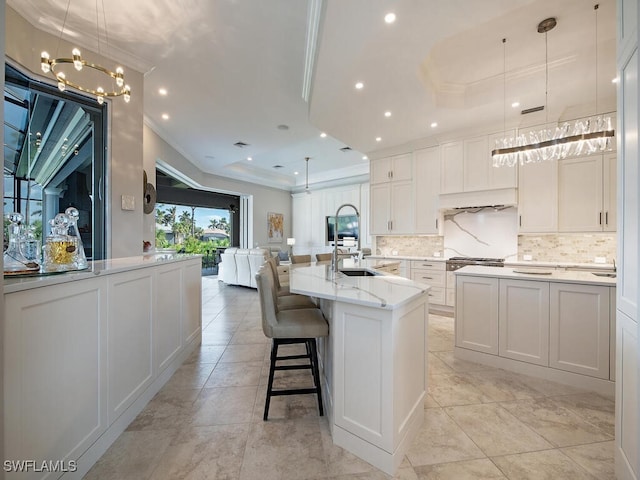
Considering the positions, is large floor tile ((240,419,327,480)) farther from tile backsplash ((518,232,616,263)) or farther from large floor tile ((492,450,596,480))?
tile backsplash ((518,232,616,263))

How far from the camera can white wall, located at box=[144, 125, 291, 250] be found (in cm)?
450

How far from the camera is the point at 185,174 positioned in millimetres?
6363

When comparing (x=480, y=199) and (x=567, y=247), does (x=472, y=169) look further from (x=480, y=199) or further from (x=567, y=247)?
(x=567, y=247)

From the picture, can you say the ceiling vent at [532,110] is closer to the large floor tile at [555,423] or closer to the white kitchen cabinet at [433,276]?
the white kitchen cabinet at [433,276]

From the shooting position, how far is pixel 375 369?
1468mm

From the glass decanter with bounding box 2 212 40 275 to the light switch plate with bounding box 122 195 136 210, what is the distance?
175cm

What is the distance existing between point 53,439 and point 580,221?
5.51 meters

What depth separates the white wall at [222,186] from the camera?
4504mm

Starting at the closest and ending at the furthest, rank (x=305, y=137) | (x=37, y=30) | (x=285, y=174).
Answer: (x=37, y=30) < (x=305, y=137) < (x=285, y=174)

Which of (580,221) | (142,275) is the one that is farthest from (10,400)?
(580,221)

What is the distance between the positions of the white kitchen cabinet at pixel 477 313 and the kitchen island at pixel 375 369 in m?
1.34

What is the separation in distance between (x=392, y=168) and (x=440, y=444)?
15.1 ft

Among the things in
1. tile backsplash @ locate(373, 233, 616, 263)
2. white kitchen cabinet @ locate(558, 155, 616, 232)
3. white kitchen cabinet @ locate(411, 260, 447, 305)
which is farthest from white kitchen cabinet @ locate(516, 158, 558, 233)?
white kitchen cabinet @ locate(411, 260, 447, 305)

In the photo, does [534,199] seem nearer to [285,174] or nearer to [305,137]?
[305,137]
